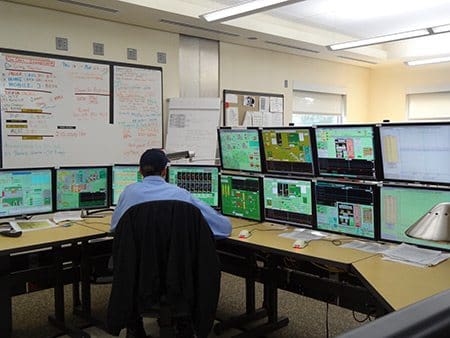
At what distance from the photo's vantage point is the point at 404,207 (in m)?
2.49

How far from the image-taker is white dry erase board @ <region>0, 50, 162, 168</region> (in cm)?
435

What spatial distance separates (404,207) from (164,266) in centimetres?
131

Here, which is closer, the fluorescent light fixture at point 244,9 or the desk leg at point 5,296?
the desk leg at point 5,296

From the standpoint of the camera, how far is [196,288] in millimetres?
2307

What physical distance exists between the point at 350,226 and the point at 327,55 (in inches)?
198

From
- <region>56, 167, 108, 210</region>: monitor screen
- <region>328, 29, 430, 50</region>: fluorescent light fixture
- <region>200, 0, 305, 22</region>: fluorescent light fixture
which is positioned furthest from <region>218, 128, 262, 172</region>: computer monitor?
<region>328, 29, 430, 50</region>: fluorescent light fixture

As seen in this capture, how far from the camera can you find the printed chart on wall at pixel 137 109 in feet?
16.7

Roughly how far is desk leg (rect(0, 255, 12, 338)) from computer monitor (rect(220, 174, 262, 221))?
5.03 feet

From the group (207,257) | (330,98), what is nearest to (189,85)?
(330,98)

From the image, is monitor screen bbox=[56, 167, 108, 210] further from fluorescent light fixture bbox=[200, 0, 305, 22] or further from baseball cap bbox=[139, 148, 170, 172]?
fluorescent light fixture bbox=[200, 0, 305, 22]

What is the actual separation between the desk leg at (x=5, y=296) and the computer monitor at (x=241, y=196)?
1534 mm

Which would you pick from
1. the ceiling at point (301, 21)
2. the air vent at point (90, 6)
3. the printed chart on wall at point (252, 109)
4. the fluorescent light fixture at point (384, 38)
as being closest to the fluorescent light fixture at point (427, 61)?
the ceiling at point (301, 21)

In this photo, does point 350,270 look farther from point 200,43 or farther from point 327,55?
point 327,55

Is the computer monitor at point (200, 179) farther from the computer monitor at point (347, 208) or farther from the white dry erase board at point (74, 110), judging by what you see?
the white dry erase board at point (74, 110)
